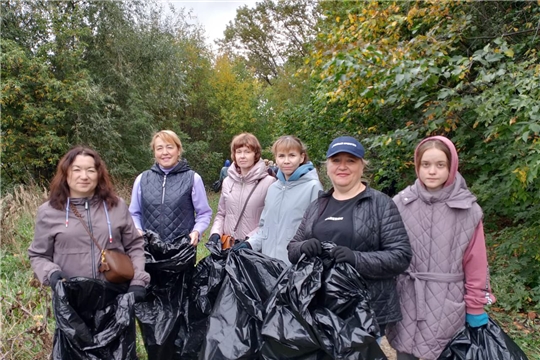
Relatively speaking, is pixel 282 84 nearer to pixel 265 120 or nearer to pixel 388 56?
pixel 265 120

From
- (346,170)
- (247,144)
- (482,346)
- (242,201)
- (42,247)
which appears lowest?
(482,346)

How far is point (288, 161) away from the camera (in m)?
2.66

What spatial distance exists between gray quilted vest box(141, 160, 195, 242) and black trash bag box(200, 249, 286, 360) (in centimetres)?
76

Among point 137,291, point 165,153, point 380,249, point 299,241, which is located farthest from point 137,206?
point 380,249

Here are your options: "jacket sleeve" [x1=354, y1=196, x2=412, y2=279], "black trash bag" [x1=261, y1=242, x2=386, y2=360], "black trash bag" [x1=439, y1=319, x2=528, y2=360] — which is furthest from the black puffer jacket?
"black trash bag" [x1=439, y1=319, x2=528, y2=360]

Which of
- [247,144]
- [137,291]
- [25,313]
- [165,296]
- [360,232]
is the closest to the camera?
[360,232]

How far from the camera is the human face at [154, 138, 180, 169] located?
9.66ft

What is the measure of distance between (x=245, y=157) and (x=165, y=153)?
61 centimetres

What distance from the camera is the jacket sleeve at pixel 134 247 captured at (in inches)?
93.3

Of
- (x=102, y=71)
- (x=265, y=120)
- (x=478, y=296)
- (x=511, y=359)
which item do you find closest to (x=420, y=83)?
(x=478, y=296)

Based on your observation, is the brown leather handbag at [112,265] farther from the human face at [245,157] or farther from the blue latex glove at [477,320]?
the blue latex glove at [477,320]

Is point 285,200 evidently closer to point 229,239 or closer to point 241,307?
point 229,239

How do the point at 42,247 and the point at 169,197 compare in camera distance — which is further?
the point at 169,197

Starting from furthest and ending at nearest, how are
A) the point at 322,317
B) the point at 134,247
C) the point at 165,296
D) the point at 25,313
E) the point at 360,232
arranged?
1. the point at 25,313
2. the point at 165,296
3. the point at 134,247
4. the point at 360,232
5. the point at 322,317
